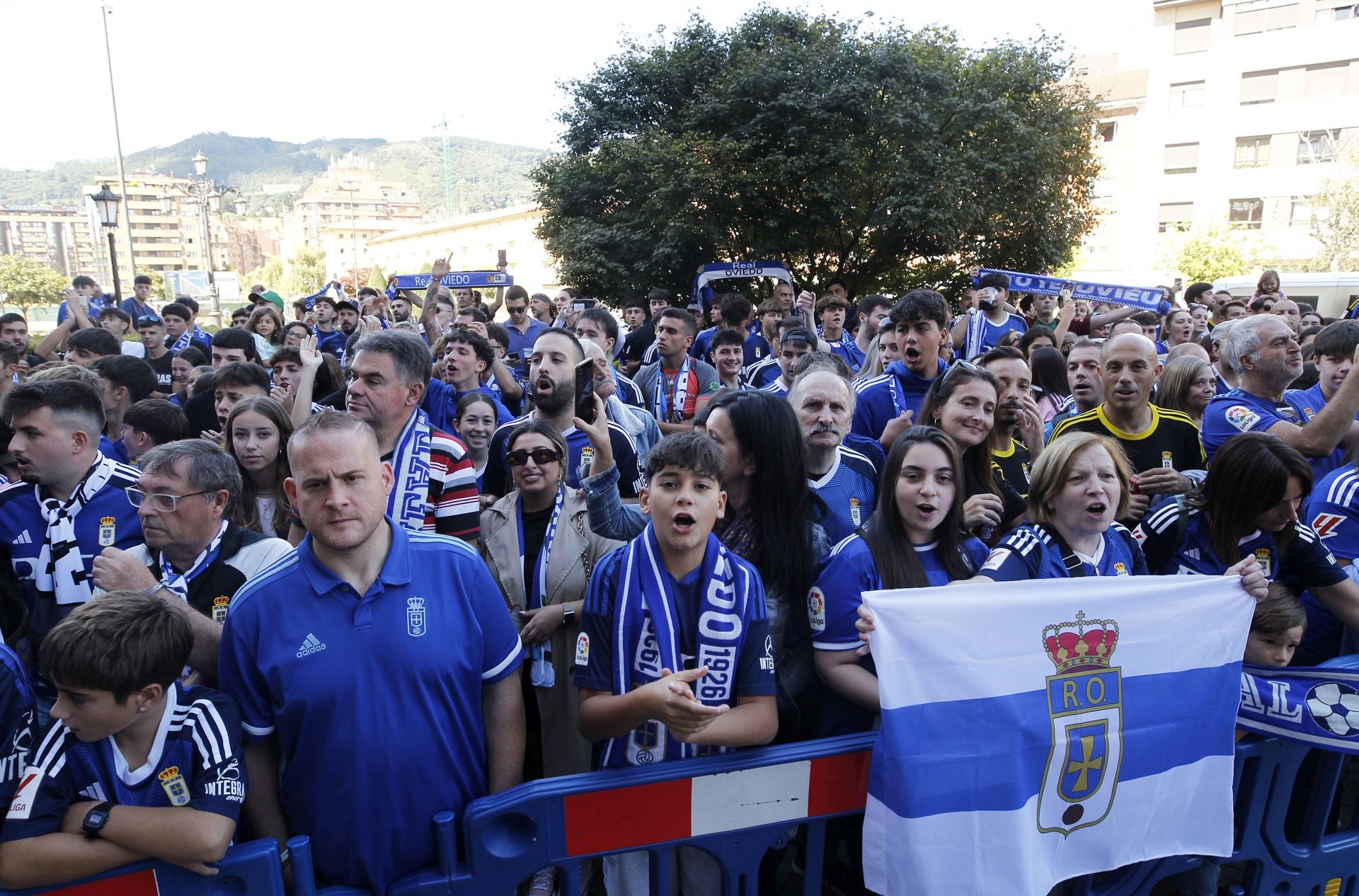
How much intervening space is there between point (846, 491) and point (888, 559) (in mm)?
728

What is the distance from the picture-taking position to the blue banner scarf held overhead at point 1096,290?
9.78m

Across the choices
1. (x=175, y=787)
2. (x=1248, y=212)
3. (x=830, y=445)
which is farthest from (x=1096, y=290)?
(x=1248, y=212)

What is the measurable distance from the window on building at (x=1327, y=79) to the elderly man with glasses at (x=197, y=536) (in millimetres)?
50299

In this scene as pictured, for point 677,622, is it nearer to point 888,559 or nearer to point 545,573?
point 888,559

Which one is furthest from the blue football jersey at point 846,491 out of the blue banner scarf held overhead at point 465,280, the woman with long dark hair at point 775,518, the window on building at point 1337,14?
the window on building at point 1337,14

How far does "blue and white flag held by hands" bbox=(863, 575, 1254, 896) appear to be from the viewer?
236 cm

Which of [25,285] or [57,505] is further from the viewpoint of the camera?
[25,285]

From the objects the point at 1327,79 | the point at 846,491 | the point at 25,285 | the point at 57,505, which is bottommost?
the point at 846,491

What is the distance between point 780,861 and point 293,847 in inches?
76.9

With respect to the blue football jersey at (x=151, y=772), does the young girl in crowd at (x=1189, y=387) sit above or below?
above

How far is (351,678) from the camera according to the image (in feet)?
6.98

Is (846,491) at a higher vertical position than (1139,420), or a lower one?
lower

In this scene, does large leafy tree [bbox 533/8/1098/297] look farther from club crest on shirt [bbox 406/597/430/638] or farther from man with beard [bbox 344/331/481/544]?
club crest on shirt [bbox 406/597/430/638]

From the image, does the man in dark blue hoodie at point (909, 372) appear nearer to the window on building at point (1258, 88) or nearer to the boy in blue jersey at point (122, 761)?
the boy in blue jersey at point (122, 761)
